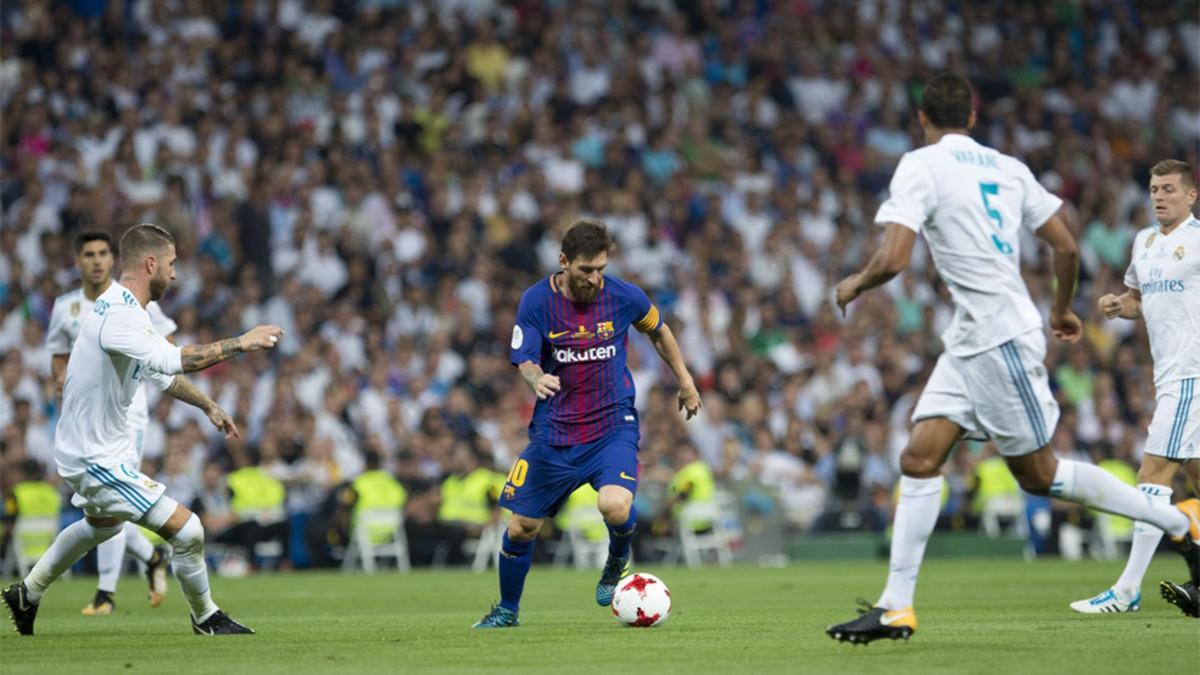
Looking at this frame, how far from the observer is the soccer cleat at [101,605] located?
13484mm

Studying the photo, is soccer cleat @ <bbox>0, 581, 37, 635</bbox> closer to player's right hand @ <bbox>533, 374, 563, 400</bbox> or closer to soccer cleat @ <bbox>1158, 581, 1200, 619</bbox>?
player's right hand @ <bbox>533, 374, 563, 400</bbox>

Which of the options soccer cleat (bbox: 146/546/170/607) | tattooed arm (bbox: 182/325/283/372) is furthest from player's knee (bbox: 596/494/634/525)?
soccer cleat (bbox: 146/546/170/607)

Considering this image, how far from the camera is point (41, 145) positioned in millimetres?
22766

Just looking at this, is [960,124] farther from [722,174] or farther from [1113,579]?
[722,174]

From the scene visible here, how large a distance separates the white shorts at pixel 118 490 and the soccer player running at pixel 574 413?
2195 mm

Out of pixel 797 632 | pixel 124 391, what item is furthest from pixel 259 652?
pixel 797 632

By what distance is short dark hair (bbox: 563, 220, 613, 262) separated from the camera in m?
10.6

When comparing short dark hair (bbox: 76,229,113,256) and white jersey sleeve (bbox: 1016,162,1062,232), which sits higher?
short dark hair (bbox: 76,229,113,256)

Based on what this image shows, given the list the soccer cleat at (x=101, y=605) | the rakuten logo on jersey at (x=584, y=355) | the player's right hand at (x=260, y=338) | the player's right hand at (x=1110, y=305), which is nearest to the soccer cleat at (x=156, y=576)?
the soccer cleat at (x=101, y=605)

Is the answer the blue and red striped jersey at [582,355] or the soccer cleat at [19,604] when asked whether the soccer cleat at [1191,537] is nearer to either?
the blue and red striped jersey at [582,355]

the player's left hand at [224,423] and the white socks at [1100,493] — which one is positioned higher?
the player's left hand at [224,423]

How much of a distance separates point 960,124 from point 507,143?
17424mm

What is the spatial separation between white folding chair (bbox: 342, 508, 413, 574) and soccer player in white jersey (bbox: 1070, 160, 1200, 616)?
11338 millimetres

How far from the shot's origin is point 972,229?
8.64 m
